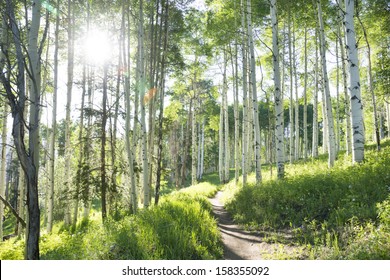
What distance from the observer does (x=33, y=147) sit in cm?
374

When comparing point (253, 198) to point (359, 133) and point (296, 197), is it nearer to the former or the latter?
point (296, 197)

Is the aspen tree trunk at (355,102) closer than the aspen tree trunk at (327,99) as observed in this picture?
Yes

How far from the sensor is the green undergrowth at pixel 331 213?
4128mm

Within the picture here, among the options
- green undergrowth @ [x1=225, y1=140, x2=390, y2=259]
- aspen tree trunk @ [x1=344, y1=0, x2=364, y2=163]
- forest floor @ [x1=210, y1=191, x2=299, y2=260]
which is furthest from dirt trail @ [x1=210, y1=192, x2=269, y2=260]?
aspen tree trunk @ [x1=344, y1=0, x2=364, y2=163]

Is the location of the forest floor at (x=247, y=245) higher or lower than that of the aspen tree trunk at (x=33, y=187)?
lower

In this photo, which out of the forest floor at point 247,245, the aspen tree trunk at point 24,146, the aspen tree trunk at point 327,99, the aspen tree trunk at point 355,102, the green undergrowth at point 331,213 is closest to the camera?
the aspen tree trunk at point 24,146

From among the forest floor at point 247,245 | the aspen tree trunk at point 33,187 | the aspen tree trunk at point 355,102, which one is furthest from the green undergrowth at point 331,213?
the aspen tree trunk at point 33,187

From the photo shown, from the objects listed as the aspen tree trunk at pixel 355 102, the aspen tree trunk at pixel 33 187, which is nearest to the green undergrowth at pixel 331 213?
the aspen tree trunk at pixel 355 102

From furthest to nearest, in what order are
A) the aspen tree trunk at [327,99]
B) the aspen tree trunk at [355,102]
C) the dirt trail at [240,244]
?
the aspen tree trunk at [327,99] < the aspen tree trunk at [355,102] < the dirt trail at [240,244]

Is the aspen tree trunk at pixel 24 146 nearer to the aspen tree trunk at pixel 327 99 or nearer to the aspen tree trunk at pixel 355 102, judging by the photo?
the aspen tree trunk at pixel 355 102

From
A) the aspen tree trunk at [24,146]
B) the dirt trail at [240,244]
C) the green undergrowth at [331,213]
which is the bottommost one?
the dirt trail at [240,244]

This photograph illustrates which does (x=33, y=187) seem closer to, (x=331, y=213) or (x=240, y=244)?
(x=240, y=244)

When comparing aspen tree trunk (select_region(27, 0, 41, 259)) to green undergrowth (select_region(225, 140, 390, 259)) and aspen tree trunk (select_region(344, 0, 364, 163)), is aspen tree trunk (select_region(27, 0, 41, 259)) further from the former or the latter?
aspen tree trunk (select_region(344, 0, 364, 163))
